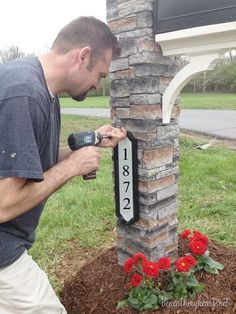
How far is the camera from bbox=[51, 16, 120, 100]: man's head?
6.12 feet

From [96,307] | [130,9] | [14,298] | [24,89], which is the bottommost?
[96,307]

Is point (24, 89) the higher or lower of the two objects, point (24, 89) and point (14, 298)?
the higher

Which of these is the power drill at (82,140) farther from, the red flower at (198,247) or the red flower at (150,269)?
the red flower at (198,247)

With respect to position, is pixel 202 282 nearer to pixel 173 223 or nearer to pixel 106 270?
pixel 173 223

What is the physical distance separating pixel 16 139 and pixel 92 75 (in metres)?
0.61

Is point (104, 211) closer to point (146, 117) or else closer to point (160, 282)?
point (160, 282)

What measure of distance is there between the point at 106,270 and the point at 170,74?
1.47 m

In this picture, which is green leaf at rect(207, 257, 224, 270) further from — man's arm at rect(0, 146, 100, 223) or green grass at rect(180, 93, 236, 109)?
green grass at rect(180, 93, 236, 109)

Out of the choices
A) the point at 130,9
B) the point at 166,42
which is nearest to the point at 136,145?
the point at 166,42

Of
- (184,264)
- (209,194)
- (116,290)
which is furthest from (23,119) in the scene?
(209,194)

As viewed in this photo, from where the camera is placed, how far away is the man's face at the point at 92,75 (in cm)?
193

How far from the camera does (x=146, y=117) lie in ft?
7.58

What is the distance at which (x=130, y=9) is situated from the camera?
227 centimetres

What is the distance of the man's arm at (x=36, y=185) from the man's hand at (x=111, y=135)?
1.08 feet
